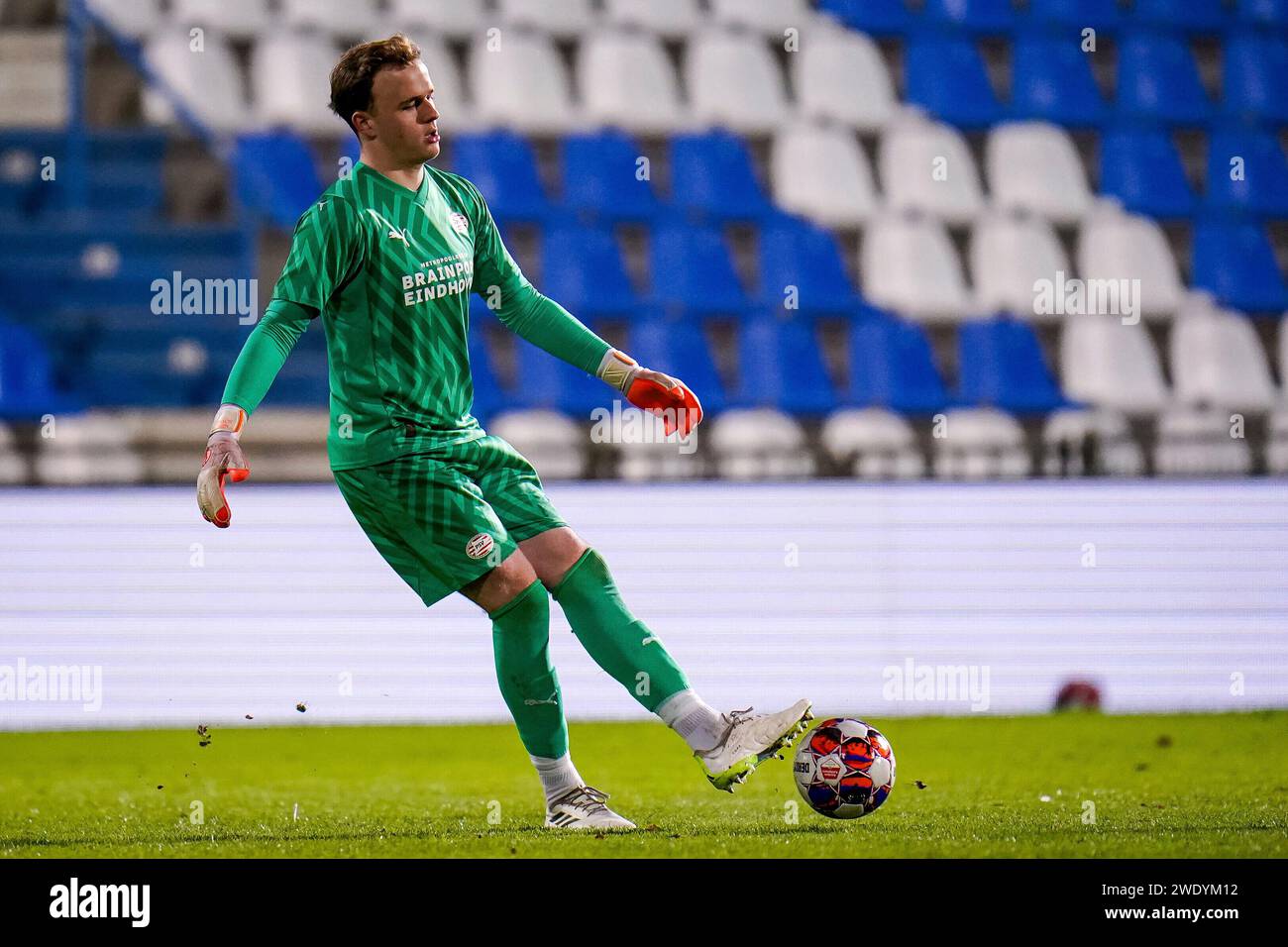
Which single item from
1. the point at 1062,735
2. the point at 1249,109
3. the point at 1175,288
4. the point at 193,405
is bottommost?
the point at 1062,735

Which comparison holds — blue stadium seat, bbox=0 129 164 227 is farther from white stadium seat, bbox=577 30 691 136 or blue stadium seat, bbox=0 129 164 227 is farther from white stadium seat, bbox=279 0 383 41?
white stadium seat, bbox=577 30 691 136

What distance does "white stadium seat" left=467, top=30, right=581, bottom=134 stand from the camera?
11.2 m

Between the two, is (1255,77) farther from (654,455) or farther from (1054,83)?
(654,455)

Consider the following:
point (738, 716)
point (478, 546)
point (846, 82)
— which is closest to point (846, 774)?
point (738, 716)

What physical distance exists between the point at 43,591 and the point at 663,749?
387 cm

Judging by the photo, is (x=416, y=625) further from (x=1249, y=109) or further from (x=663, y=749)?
(x=1249, y=109)

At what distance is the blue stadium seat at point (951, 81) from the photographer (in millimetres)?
11531

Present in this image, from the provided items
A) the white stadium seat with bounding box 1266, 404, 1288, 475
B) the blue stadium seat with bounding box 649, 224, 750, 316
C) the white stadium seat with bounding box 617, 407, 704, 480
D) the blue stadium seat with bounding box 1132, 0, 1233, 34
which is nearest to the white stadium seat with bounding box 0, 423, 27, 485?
the white stadium seat with bounding box 617, 407, 704, 480

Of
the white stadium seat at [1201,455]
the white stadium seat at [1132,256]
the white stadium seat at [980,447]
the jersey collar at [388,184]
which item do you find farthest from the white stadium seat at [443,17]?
the jersey collar at [388,184]

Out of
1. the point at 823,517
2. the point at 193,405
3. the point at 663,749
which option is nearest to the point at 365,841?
the point at 663,749

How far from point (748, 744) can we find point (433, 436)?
1064 millimetres

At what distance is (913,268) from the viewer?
11.2 m

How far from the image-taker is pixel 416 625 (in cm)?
866

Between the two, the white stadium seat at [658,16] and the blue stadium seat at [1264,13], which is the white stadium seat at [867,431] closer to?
the white stadium seat at [658,16]
